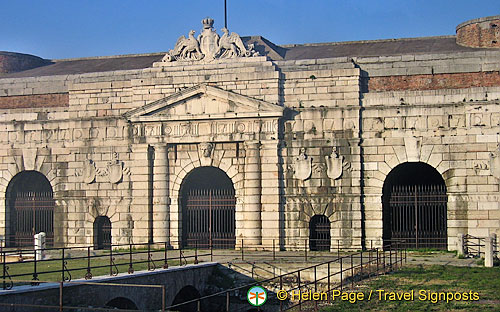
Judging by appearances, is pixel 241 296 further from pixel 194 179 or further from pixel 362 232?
pixel 194 179

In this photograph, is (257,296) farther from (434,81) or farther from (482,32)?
(482,32)

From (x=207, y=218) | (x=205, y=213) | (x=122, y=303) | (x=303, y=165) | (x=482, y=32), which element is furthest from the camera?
(x=207, y=218)

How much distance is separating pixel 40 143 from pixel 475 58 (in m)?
17.3

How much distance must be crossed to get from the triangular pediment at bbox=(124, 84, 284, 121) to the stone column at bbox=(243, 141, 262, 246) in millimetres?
1259

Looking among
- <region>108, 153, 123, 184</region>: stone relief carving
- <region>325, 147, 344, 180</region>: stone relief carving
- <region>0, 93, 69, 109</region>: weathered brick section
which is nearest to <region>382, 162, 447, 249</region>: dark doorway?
<region>325, 147, 344, 180</region>: stone relief carving

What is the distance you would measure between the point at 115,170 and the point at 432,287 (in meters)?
15.0

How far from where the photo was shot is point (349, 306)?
→ 17.5 metres

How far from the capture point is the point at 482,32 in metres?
30.2

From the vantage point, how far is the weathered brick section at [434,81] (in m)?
27.7

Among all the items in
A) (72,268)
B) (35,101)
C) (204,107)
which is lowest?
(72,268)

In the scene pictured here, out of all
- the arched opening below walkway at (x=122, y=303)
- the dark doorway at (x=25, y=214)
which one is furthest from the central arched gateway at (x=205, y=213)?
the arched opening below walkway at (x=122, y=303)

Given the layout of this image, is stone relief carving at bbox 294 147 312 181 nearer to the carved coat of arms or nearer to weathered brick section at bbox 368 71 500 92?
weathered brick section at bbox 368 71 500 92

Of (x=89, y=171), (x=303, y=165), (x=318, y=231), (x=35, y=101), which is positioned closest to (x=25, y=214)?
(x=89, y=171)

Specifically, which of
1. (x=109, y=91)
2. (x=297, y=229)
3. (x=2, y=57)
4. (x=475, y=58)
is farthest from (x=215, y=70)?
(x=2, y=57)
